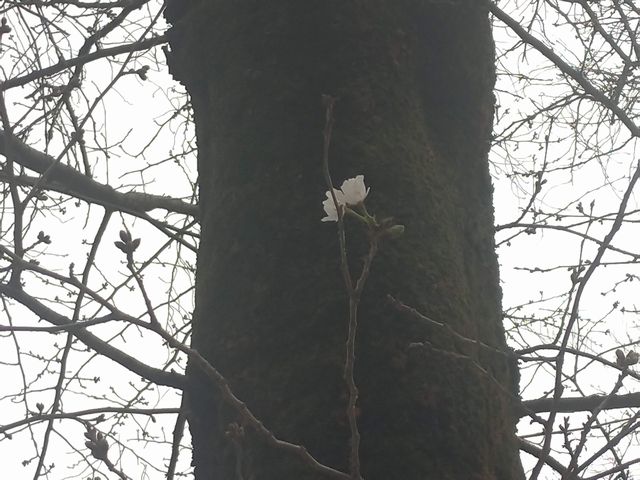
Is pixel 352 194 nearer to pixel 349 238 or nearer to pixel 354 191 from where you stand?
pixel 354 191

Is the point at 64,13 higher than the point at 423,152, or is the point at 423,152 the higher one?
the point at 64,13

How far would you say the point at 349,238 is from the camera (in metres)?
1.01

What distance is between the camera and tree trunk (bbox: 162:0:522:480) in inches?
36.0

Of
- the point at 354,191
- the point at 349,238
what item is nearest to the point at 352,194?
the point at 354,191

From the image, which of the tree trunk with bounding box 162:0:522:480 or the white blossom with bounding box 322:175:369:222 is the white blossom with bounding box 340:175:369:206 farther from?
the tree trunk with bounding box 162:0:522:480

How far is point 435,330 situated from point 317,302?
154mm

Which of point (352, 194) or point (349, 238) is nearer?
point (352, 194)

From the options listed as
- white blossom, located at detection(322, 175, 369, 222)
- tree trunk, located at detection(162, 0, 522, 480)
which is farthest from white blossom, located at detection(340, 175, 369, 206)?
tree trunk, located at detection(162, 0, 522, 480)

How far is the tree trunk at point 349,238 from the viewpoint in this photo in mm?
914

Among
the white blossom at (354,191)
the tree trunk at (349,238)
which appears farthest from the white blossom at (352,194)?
the tree trunk at (349,238)

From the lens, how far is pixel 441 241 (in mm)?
1057

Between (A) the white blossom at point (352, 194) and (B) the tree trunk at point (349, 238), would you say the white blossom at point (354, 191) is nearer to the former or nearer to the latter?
(A) the white blossom at point (352, 194)

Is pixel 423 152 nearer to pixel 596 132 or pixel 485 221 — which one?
pixel 485 221

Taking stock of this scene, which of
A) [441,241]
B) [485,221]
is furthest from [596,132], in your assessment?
[441,241]
